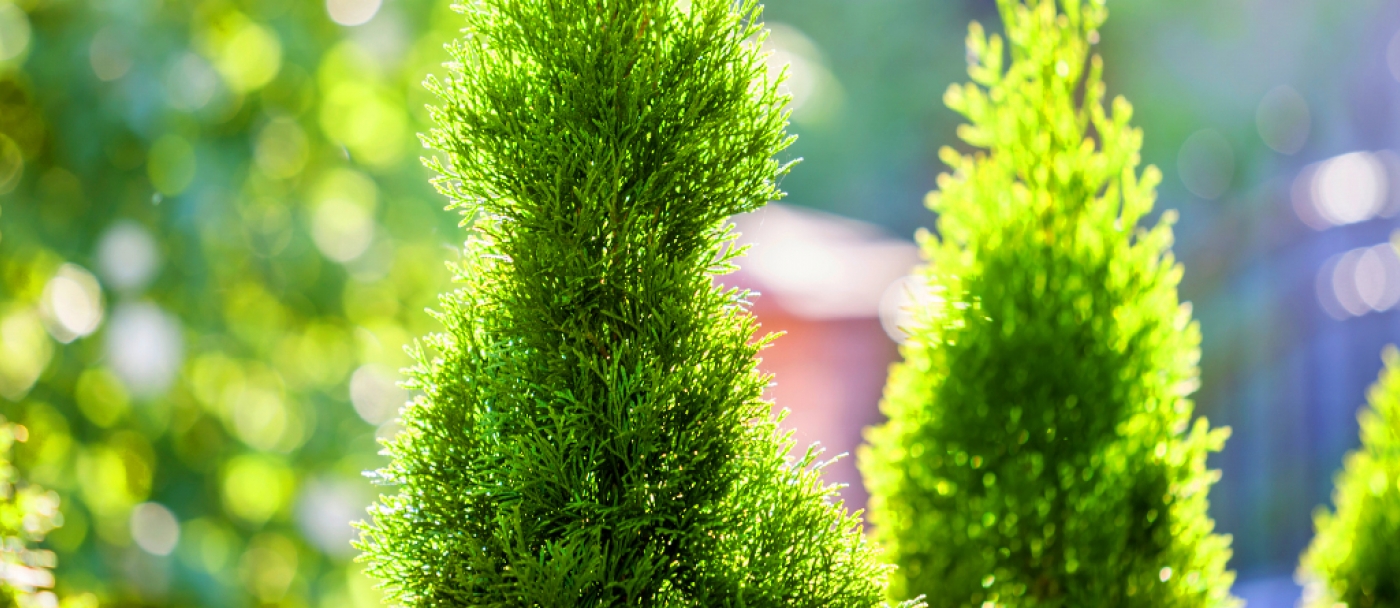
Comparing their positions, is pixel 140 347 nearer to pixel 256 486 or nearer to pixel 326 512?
pixel 326 512

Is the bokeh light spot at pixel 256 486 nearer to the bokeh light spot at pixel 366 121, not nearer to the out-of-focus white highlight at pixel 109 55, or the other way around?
the bokeh light spot at pixel 366 121

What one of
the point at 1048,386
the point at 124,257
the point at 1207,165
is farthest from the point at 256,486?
the point at 1207,165

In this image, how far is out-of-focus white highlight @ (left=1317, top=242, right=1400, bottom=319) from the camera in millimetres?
7277

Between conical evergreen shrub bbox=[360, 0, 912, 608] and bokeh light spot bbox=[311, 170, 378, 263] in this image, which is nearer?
conical evergreen shrub bbox=[360, 0, 912, 608]

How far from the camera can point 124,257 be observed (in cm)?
269

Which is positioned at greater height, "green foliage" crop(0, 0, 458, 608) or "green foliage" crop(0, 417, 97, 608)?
"green foliage" crop(0, 0, 458, 608)

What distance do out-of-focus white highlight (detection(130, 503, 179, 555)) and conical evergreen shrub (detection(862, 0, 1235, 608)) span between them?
6.76 feet

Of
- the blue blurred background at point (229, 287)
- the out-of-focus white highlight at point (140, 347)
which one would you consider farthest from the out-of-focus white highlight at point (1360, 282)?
the out-of-focus white highlight at point (140, 347)

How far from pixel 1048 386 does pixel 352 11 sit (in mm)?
2347

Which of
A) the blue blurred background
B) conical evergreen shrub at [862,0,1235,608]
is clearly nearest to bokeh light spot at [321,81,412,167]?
the blue blurred background

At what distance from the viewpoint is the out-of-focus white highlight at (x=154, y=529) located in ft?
9.06

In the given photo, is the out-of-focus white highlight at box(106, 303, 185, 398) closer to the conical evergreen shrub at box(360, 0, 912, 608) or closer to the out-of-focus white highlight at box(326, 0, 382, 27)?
the out-of-focus white highlight at box(326, 0, 382, 27)

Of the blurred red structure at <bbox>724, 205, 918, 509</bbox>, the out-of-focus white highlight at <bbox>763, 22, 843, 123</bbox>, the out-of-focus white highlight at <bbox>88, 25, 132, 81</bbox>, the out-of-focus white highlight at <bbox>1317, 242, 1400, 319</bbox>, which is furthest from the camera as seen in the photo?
the out-of-focus white highlight at <bbox>763, 22, 843, 123</bbox>

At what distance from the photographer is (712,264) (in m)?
1.13
